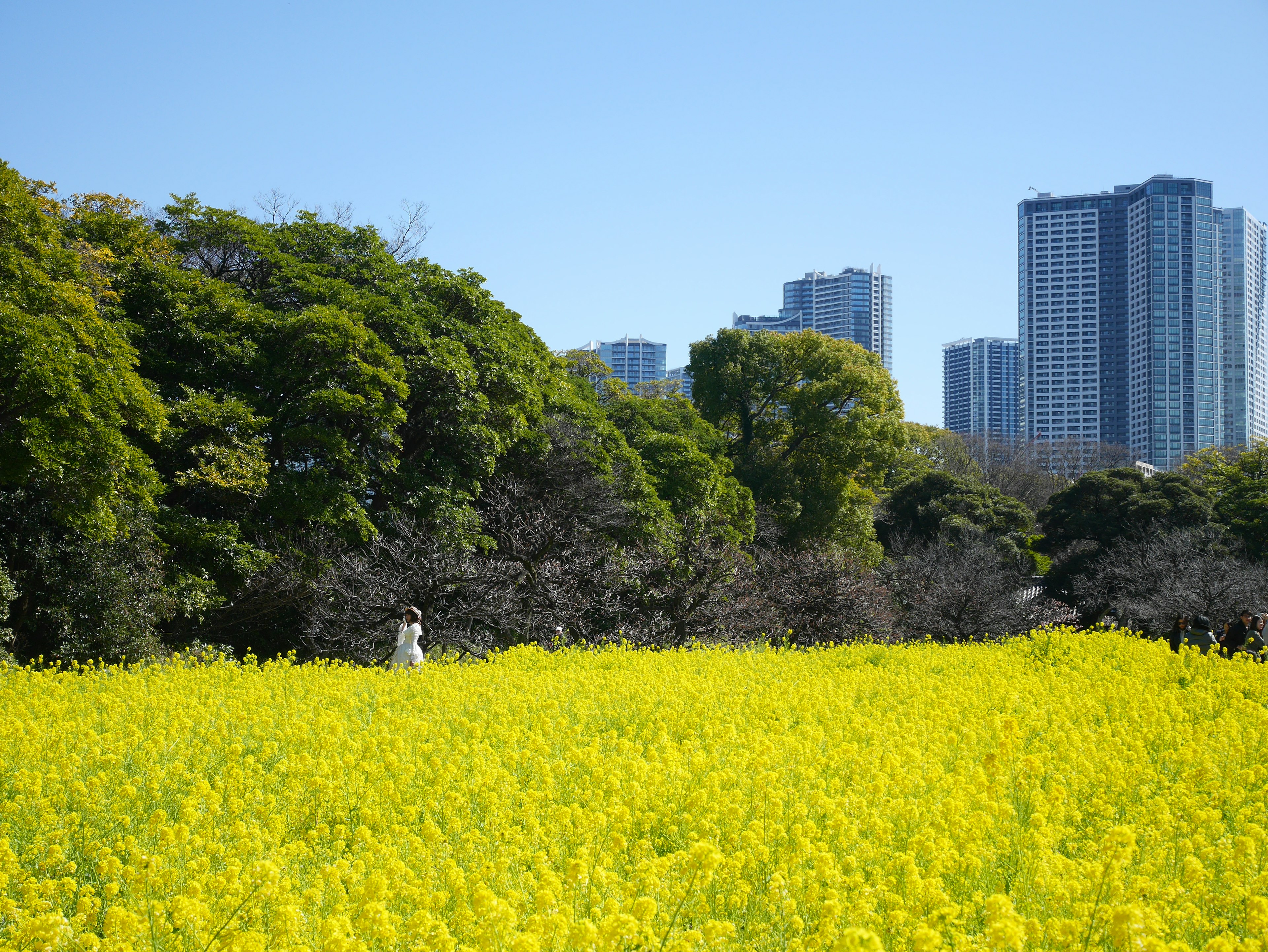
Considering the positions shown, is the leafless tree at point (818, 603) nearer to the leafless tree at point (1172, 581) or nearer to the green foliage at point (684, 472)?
the green foliage at point (684, 472)

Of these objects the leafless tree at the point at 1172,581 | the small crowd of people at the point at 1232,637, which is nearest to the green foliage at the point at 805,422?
the leafless tree at the point at 1172,581

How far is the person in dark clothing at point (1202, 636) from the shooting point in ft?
35.5

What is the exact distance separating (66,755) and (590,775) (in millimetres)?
2986

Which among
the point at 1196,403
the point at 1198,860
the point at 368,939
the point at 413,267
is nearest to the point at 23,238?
the point at 413,267

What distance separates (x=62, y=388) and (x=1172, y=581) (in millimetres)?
20895

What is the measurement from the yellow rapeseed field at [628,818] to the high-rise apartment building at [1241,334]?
233ft

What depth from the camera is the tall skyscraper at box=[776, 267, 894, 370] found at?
91938mm

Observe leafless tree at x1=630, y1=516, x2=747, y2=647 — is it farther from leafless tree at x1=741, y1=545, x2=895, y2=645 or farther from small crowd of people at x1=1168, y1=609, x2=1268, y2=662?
small crowd of people at x1=1168, y1=609, x2=1268, y2=662

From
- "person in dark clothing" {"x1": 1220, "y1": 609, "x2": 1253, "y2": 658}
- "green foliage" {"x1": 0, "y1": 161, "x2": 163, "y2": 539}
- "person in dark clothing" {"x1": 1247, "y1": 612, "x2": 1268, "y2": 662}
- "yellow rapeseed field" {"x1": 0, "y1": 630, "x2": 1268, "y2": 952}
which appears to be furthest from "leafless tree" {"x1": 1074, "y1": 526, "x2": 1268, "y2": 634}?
"green foliage" {"x1": 0, "y1": 161, "x2": 163, "y2": 539}

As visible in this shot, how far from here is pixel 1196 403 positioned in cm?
6650

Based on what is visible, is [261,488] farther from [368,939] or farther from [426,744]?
[368,939]

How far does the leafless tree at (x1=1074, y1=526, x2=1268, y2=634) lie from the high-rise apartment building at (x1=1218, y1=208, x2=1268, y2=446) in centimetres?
5174

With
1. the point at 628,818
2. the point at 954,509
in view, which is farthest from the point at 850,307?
the point at 628,818

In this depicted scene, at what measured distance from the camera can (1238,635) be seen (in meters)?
11.2
